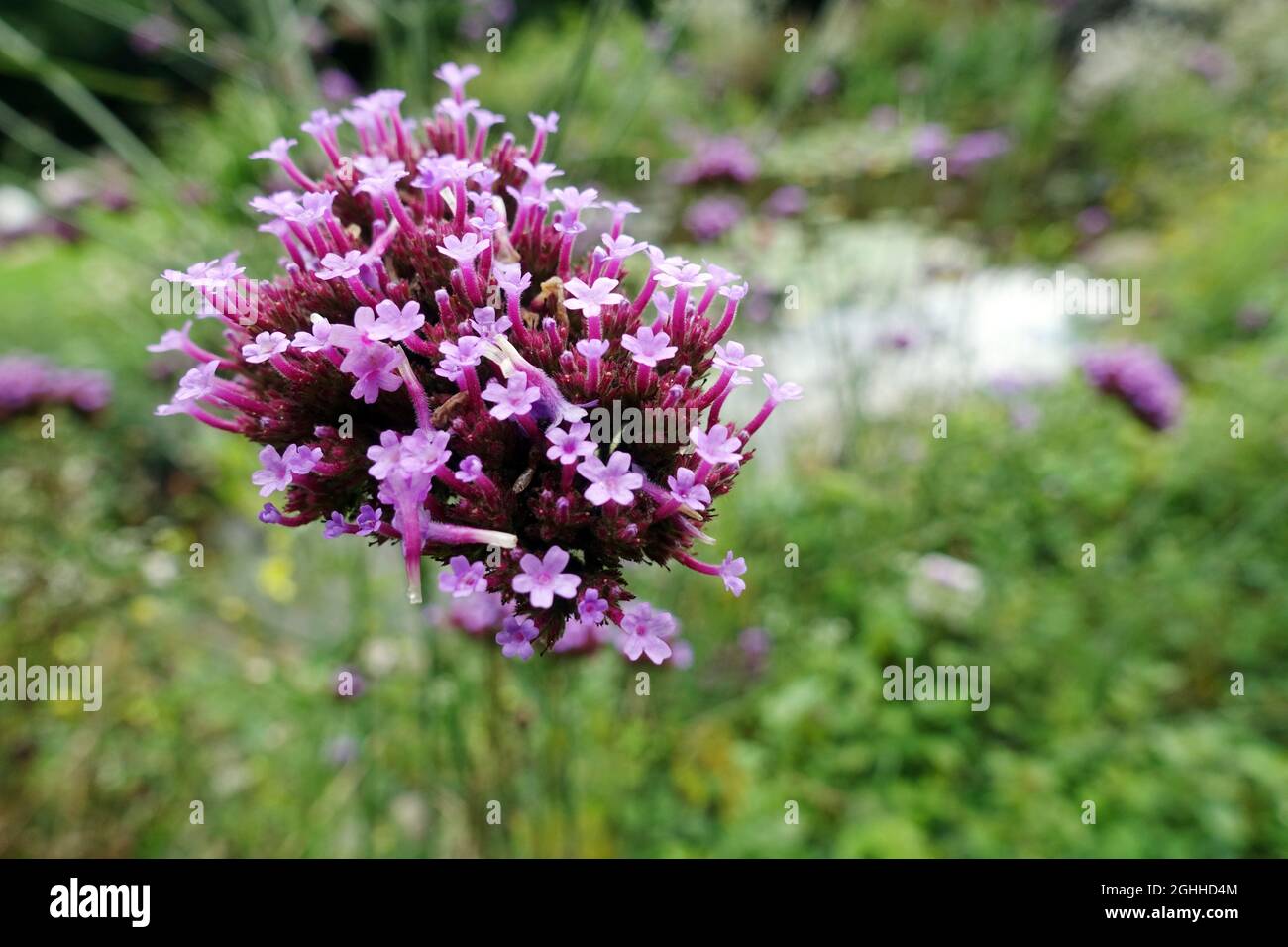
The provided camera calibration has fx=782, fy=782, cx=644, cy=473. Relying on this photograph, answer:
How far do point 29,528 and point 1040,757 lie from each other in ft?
13.2

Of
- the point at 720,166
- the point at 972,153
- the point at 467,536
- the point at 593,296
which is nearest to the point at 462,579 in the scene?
the point at 467,536

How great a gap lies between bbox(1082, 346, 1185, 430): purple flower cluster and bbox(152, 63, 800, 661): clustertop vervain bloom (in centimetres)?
251

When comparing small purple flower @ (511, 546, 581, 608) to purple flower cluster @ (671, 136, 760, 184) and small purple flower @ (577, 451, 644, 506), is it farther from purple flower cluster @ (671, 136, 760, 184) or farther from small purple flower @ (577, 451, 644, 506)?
purple flower cluster @ (671, 136, 760, 184)

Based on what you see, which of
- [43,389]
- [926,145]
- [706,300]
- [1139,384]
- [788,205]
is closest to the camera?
A: [706,300]

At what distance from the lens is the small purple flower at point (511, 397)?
892 mm

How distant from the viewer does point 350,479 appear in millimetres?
1012

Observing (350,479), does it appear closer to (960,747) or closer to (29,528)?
(960,747)

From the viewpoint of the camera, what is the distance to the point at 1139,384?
9.60 ft

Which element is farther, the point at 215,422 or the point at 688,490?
the point at 215,422

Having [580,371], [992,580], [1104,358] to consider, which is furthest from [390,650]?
[1104,358]

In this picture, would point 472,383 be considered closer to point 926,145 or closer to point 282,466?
point 282,466

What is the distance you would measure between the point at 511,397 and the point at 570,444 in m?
0.09

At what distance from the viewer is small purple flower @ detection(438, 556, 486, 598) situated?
0.87 metres

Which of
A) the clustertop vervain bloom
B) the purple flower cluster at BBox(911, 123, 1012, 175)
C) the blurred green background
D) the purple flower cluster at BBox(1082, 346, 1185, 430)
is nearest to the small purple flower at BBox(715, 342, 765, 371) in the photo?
the clustertop vervain bloom
